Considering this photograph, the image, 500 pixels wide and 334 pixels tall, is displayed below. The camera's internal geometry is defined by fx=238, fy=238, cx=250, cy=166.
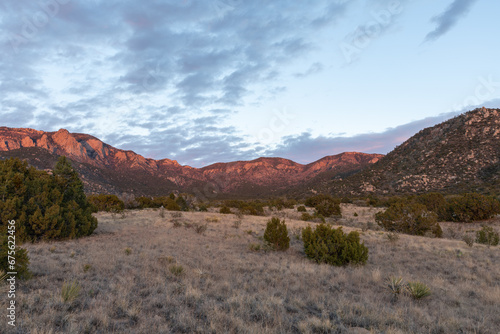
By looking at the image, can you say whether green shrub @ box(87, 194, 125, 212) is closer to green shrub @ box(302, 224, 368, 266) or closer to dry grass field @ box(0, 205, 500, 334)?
dry grass field @ box(0, 205, 500, 334)

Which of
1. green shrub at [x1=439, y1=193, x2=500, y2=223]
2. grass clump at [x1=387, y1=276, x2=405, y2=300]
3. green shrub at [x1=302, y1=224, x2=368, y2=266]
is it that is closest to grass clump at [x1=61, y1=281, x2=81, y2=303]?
grass clump at [x1=387, y1=276, x2=405, y2=300]

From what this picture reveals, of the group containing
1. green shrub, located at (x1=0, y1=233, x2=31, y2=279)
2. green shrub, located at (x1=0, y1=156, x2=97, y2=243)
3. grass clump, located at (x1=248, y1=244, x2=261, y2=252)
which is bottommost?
grass clump, located at (x1=248, y1=244, x2=261, y2=252)

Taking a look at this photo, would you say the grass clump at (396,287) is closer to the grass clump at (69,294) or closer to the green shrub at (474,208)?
the grass clump at (69,294)

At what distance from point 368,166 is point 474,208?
5040 cm

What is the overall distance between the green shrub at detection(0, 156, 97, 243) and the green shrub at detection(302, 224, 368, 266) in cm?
1200

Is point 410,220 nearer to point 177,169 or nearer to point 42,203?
point 42,203

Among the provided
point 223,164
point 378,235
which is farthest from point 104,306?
point 223,164

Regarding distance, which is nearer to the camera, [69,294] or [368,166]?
[69,294]

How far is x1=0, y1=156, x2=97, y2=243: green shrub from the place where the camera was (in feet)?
35.8

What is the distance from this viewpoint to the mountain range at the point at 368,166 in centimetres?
4322

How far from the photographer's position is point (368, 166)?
227 ft

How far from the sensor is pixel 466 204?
21875mm

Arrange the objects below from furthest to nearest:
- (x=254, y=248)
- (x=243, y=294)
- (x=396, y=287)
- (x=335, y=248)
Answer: (x=254, y=248), (x=335, y=248), (x=396, y=287), (x=243, y=294)

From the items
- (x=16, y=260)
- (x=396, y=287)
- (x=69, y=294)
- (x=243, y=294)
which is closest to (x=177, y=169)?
(x=16, y=260)
